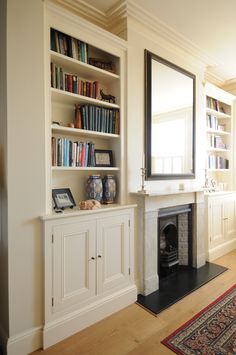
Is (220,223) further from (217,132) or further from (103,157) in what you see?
(103,157)

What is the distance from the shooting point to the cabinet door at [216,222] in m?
3.31

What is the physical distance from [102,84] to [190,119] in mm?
1342

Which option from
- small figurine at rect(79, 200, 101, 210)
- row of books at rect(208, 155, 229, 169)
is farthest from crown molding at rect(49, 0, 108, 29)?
row of books at rect(208, 155, 229, 169)

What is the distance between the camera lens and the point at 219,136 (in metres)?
3.95

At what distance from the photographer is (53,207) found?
6.39ft

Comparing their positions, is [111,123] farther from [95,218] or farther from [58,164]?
[95,218]

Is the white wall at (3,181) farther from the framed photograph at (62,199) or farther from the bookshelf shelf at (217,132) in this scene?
the bookshelf shelf at (217,132)

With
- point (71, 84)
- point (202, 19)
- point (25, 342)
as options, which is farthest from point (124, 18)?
point (25, 342)

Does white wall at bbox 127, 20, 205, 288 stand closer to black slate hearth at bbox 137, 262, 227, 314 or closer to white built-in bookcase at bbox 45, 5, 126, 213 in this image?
white built-in bookcase at bbox 45, 5, 126, 213

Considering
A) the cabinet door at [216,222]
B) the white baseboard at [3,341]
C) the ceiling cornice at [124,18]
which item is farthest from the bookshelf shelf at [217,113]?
the white baseboard at [3,341]

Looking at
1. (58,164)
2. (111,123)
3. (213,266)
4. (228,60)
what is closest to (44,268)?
(58,164)

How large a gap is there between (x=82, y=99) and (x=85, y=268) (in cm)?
149

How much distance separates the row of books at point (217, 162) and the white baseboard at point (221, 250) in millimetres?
1260

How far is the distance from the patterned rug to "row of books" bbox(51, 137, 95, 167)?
5.32 feet
